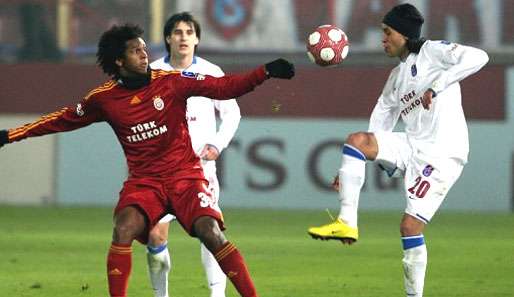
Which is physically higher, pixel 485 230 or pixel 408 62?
pixel 408 62

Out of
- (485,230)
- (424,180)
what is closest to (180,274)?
(424,180)

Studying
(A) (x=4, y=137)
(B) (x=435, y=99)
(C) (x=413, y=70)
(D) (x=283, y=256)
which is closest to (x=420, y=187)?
(B) (x=435, y=99)

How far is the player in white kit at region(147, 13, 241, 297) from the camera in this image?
10.4m

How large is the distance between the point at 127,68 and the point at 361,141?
1.68m

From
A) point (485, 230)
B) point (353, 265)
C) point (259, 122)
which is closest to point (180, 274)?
point (353, 265)

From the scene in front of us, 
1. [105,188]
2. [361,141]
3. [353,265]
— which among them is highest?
[361,141]

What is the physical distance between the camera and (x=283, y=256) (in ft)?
48.6

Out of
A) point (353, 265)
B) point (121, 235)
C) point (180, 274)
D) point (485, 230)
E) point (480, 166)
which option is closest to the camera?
point (121, 235)

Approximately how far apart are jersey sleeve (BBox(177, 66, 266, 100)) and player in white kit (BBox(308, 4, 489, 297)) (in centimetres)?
108

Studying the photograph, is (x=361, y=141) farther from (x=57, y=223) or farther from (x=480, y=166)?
(x=480, y=166)

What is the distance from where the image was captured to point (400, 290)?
11.6 meters

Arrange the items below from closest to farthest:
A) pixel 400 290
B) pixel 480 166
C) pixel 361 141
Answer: pixel 361 141, pixel 400 290, pixel 480 166

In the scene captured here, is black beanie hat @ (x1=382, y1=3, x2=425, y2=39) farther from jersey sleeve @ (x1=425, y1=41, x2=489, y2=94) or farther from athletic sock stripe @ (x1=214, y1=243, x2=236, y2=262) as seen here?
athletic sock stripe @ (x1=214, y1=243, x2=236, y2=262)

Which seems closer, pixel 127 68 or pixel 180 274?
pixel 127 68
